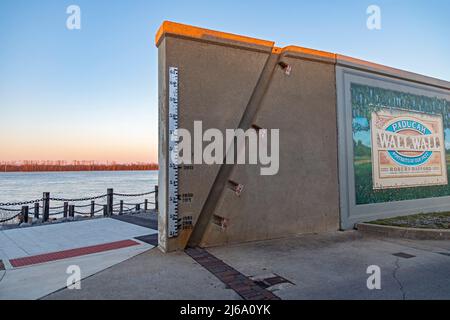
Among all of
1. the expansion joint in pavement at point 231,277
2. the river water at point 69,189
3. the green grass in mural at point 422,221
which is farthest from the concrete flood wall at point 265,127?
the river water at point 69,189

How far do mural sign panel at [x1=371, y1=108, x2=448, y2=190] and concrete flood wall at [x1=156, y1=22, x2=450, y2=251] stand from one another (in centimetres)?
49

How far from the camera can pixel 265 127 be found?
250 inches

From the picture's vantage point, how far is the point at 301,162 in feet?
22.4

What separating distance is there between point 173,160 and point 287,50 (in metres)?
3.76

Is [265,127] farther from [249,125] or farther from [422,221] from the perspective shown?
[422,221]

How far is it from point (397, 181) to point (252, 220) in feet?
16.8

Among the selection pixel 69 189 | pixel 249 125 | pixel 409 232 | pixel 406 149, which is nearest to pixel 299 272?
pixel 249 125

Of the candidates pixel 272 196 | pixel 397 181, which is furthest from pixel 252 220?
pixel 397 181

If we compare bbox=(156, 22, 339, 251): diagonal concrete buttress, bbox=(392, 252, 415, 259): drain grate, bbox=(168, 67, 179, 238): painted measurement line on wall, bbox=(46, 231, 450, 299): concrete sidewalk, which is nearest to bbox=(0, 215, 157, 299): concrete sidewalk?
bbox=(46, 231, 450, 299): concrete sidewalk

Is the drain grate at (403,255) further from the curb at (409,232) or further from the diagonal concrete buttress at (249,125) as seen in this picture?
the diagonal concrete buttress at (249,125)

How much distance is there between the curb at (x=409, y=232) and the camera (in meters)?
6.36

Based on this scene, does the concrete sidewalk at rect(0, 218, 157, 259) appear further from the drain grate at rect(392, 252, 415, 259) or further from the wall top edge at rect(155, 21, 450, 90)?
the drain grate at rect(392, 252, 415, 259)

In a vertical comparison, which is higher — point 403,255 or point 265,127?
point 265,127
